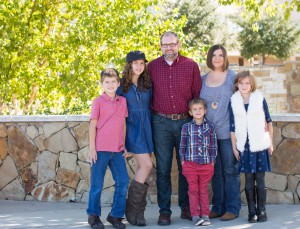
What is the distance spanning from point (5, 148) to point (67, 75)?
3142 mm

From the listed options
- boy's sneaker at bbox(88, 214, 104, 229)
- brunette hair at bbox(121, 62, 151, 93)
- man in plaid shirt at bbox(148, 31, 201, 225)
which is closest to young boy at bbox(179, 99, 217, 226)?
man in plaid shirt at bbox(148, 31, 201, 225)

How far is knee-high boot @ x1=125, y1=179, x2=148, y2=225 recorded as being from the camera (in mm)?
6000

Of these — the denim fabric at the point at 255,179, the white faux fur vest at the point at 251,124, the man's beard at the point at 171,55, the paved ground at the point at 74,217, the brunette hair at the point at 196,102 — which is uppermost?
the man's beard at the point at 171,55

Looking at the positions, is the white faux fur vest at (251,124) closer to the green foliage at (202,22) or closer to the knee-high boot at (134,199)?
the knee-high boot at (134,199)

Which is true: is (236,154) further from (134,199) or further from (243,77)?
(134,199)

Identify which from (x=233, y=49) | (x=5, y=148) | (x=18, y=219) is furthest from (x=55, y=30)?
(x=233, y=49)

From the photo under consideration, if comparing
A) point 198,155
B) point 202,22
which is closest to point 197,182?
point 198,155

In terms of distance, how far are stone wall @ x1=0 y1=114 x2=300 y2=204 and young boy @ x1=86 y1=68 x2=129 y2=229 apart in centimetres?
115

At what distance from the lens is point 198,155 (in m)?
5.94

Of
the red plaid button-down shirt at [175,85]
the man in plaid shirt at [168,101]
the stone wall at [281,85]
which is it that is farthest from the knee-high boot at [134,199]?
the stone wall at [281,85]

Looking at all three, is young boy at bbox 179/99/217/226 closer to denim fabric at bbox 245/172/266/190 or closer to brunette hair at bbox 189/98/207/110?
brunette hair at bbox 189/98/207/110

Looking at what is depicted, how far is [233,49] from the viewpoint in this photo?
3675 centimetres

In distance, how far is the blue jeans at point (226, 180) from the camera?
6.10 m

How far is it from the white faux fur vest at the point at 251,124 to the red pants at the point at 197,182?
0.40 m
